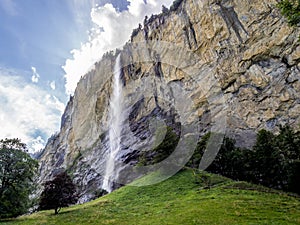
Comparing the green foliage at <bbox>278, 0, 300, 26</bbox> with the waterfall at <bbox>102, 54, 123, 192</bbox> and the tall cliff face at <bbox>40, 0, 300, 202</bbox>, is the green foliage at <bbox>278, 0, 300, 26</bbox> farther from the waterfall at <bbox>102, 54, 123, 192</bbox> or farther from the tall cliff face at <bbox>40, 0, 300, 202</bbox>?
the waterfall at <bbox>102, 54, 123, 192</bbox>

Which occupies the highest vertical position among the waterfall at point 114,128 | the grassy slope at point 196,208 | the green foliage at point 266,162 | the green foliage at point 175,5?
the green foliage at point 175,5

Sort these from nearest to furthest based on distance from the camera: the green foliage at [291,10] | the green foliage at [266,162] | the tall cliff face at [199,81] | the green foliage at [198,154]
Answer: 1. the green foliage at [291,10]
2. the green foliage at [266,162]
3. the green foliage at [198,154]
4. the tall cliff face at [199,81]

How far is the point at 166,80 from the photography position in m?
84.1

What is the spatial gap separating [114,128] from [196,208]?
223 feet

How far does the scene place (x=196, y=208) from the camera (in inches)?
903

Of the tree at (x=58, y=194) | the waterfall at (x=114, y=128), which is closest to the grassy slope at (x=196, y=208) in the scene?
the tree at (x=58, y=194)

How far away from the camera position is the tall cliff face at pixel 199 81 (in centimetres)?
6022

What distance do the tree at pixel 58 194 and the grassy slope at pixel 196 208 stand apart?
217 inches

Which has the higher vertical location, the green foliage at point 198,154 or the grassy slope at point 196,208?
the green foliage at point 198,154

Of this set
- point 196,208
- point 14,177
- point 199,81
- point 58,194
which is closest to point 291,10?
point 196,208

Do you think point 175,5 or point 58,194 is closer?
point 58,194

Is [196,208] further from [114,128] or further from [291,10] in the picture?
[114,128]

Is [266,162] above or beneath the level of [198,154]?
beneath

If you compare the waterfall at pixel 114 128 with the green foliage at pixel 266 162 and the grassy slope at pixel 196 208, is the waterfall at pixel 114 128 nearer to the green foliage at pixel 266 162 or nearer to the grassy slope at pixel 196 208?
the green foliage at pixel 266 162
